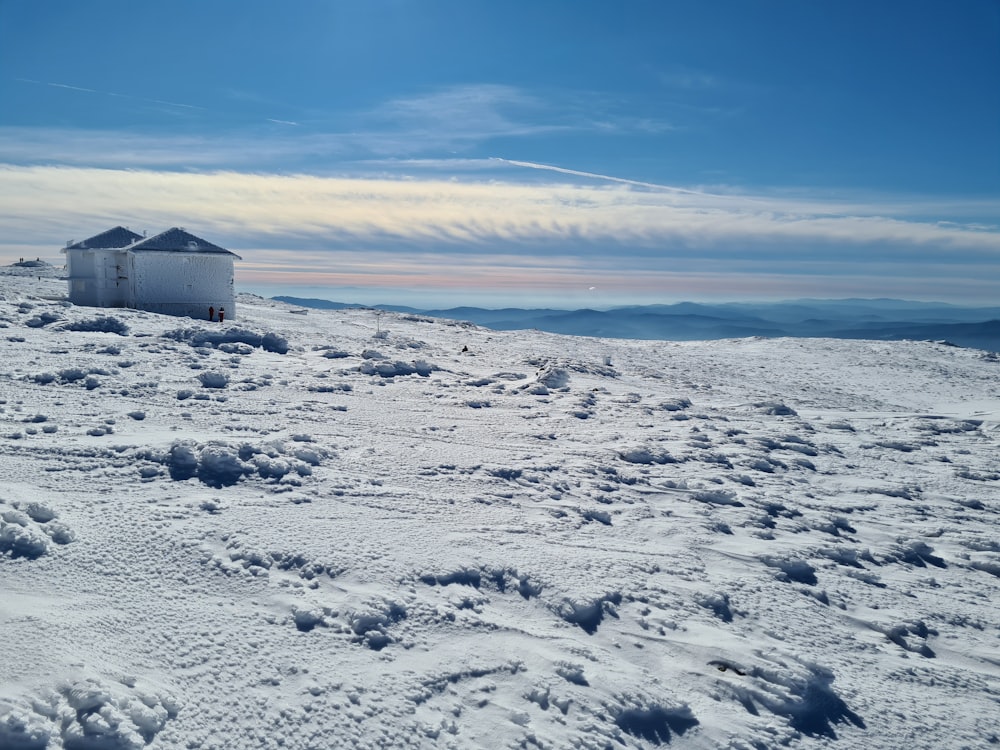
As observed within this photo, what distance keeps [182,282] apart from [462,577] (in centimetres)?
2582

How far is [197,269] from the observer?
90.7 ft

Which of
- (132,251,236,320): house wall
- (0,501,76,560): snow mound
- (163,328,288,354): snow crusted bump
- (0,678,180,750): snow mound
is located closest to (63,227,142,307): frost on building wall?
(132,251,236,320): house wall

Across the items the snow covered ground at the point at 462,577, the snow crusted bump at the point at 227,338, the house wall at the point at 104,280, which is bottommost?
the snow covered ground at the point at 462,577

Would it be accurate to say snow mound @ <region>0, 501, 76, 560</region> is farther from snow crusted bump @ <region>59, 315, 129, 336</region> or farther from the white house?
the white house

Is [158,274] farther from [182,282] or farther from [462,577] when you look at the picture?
[462,577]

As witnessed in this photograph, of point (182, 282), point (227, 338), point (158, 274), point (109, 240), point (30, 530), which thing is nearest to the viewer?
point (30, 530)

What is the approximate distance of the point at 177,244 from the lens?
27.5 m

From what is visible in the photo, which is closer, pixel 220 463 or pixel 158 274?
pixel 220 463

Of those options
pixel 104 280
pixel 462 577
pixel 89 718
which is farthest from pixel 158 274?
pixel 89 718

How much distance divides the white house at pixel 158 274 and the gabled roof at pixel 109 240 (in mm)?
37

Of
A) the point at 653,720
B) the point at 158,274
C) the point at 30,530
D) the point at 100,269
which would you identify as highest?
the point at 100,269

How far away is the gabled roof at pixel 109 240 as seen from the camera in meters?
28.7

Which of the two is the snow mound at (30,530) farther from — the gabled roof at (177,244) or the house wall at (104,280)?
the house wall at (104,280)

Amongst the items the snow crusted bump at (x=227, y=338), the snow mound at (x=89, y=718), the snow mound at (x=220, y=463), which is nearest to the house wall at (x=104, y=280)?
the snow crusted bump at (x=227, y=338)
